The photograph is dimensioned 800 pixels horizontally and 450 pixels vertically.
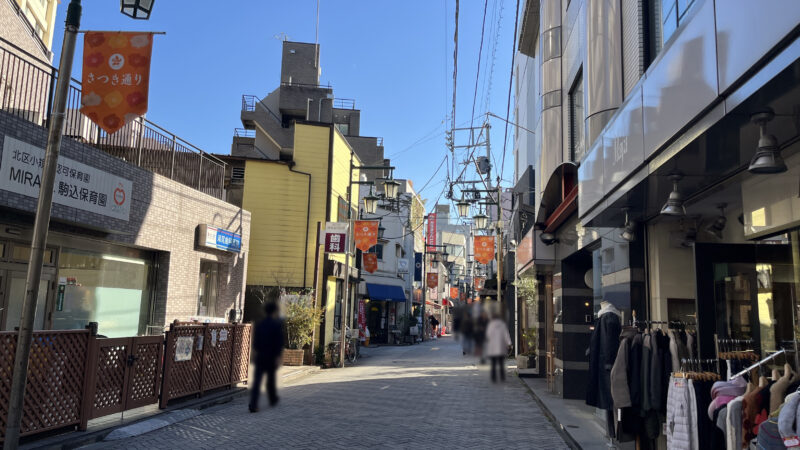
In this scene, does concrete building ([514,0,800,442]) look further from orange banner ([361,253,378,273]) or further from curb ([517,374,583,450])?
orange banner ([361,253,378,273])

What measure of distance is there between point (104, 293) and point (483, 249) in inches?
617

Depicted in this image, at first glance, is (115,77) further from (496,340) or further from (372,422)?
(372,422)

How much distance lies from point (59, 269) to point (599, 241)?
505 inches

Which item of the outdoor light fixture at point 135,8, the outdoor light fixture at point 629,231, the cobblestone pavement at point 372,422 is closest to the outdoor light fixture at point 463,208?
the outdoor light fixture at point 135,8

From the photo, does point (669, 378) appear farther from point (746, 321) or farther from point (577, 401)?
point (577, 401)

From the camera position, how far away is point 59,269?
14766 mm

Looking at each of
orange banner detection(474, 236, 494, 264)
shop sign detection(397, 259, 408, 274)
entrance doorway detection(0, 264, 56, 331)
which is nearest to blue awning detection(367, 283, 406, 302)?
shop sign detection(397, 259, 408, 274)

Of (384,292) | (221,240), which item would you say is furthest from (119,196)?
(384,292)

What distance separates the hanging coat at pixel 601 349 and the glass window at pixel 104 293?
12.6 m

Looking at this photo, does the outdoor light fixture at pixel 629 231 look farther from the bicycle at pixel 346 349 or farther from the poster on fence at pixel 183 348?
the bicycle at pixel 346 349

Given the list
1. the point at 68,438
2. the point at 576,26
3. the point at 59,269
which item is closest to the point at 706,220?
the point at 576,26

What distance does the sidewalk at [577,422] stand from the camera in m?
11.3

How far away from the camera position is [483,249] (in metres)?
3.35

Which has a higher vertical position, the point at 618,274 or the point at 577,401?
the point at 618,274
